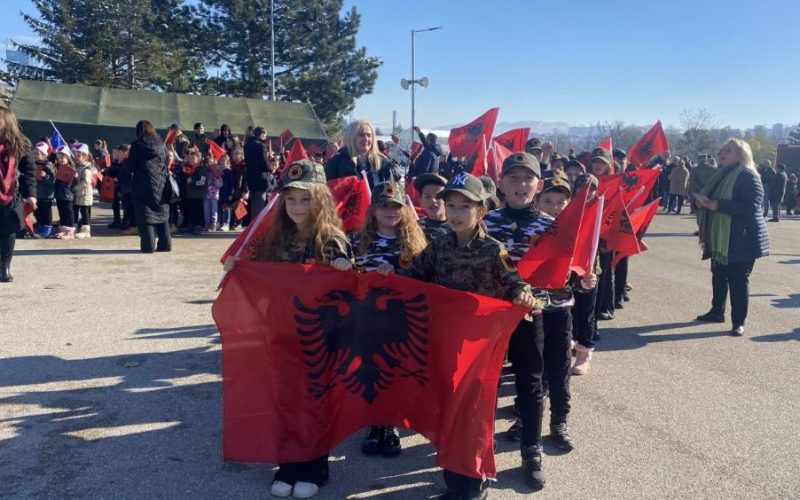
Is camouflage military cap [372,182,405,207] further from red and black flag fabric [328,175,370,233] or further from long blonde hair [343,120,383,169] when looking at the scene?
long blonde hair [343,120,383,169]

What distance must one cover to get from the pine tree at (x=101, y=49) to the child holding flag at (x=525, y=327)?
3754 centimetres

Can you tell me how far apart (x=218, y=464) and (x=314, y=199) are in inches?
69.0

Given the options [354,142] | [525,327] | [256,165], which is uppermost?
[256,165]

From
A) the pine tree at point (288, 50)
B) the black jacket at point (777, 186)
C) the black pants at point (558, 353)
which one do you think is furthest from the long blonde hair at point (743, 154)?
the pine tree at point (288, 50)

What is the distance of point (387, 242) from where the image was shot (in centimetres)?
417

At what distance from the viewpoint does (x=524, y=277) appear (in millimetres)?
3824

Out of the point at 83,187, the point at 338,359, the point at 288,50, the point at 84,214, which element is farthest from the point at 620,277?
the point at 288,50

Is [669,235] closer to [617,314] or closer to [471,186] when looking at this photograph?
[617,314]

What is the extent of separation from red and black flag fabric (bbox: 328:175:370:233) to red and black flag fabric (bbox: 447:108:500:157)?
150 inches

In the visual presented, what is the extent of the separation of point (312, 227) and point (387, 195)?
56 centimetres

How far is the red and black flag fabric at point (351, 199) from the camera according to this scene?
5191 mm

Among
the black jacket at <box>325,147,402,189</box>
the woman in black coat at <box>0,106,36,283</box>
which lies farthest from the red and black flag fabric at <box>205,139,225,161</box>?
the black jacket at <box>325,147,402,189</box>

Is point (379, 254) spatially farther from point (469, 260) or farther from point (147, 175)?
point (147, 175)

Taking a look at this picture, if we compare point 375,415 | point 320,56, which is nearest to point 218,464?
point 375,415
